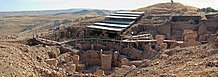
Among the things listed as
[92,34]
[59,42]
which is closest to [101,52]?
[59,42]

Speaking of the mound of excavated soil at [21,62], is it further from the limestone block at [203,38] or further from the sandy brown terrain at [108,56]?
the limestone block at [203,38]

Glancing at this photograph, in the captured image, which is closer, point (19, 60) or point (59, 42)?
point (19, 60)

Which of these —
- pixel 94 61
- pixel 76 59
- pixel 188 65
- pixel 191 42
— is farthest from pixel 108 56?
pixel 188 65

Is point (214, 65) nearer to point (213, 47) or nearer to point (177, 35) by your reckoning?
point (213, 47)

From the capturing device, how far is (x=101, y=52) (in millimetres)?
25250

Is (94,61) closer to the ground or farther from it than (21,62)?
closer to the ground

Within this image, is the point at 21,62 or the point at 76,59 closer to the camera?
the point at 21,62

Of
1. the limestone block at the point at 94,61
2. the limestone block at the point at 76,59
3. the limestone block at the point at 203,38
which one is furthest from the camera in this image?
the limestone block at the point at 203,38

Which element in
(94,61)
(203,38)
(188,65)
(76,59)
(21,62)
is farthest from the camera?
(203,38)

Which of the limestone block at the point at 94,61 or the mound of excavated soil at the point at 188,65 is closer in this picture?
the mound of excavated soil at the point at 188,65

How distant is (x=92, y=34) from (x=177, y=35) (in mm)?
7167

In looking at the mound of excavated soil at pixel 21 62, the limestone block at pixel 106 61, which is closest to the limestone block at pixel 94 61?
the limestone block at pixel 106 61

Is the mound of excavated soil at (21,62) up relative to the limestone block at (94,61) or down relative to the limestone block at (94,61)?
up

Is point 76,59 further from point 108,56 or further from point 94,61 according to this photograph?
point 94,61
